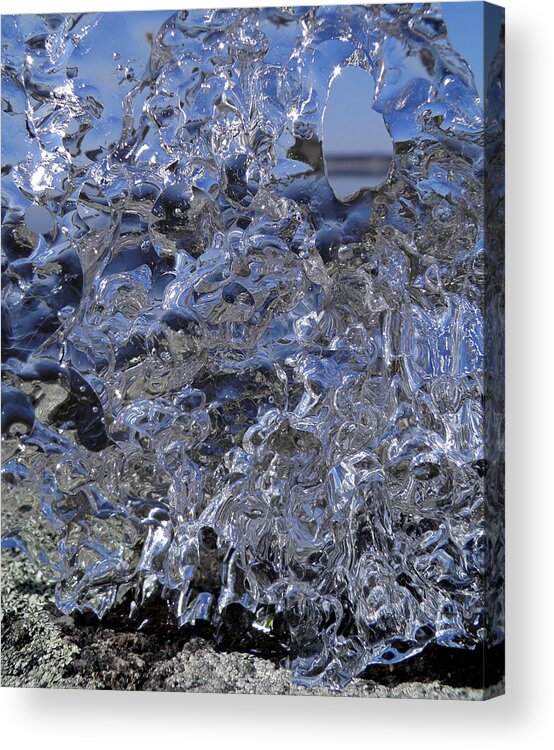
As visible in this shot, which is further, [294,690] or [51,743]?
[51,743]

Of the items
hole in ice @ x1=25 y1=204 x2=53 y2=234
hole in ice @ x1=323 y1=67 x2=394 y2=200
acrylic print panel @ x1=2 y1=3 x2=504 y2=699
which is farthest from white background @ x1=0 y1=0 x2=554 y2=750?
hole in ice @ x1=25 y1=204 x2=53 y2=234

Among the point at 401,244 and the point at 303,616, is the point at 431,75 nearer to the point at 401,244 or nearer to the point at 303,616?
the point at 401,244

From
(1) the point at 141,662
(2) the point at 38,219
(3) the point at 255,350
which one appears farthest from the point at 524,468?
(2) the point at 38,219

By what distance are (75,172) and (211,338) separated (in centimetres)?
77

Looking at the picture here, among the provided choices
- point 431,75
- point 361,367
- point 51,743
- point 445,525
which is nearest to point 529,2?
point 431,75

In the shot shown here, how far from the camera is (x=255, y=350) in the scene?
5492 millimetres

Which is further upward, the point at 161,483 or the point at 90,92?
the point at 90,92

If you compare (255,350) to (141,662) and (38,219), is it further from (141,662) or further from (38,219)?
(141,662)

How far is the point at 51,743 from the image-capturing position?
5.79 metres

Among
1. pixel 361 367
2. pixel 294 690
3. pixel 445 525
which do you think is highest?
pixel 361 367

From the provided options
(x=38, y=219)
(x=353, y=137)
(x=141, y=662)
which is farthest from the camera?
(x=38, y=219)

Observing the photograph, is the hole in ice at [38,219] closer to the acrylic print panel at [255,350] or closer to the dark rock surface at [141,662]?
the acrylic print panel at [255,350]

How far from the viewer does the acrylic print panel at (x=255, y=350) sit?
5344mm

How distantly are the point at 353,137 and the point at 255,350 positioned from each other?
79 cm
